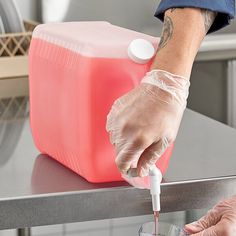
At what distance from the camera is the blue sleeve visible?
1.10m

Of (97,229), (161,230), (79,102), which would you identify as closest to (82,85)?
(79,102)

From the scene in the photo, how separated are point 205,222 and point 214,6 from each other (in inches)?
12.9

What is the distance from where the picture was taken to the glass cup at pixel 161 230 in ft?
3.41

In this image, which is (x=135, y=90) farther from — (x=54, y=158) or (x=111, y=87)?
(x=54, y=158)

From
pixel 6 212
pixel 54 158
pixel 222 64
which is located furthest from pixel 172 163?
pixel 222 64

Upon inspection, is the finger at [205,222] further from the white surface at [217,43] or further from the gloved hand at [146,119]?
the white surface at [217,43]

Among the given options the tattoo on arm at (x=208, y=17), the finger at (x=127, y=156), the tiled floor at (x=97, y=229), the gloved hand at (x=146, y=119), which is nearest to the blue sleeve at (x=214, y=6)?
the tattoo on arm at (x=208, y=17)

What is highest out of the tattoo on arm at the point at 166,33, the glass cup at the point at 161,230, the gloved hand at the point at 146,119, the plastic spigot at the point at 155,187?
the tattoo on arm at the point at 166,33

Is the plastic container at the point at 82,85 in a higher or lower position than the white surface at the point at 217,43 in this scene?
higher

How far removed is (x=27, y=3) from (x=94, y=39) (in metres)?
1.21

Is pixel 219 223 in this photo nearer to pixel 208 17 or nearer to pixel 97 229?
pixel 208 17

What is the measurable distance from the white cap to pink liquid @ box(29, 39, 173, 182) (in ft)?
0.04

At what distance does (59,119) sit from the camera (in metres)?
1.20

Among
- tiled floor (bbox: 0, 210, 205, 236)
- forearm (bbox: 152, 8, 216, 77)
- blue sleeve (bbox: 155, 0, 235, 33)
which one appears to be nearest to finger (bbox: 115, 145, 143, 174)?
forearm (bbox: 152, 8, 216, 77)
